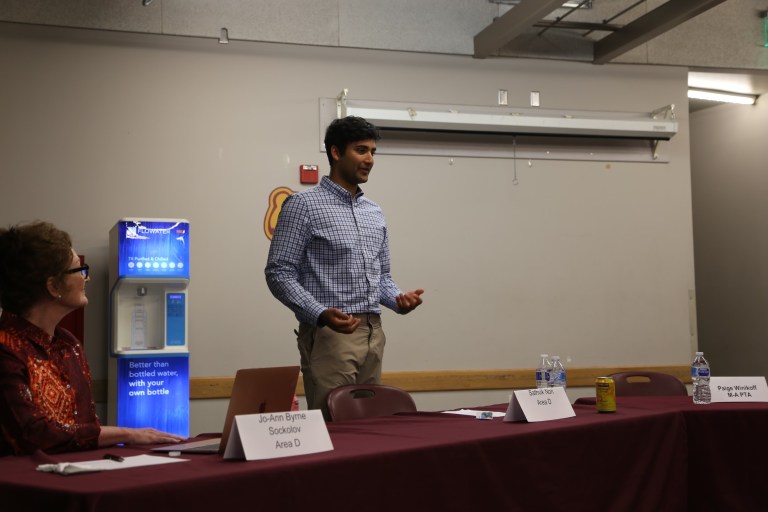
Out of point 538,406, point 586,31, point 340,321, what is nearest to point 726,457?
point 538,406

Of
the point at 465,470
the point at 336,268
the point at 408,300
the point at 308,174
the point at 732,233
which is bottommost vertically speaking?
the point at 465,470

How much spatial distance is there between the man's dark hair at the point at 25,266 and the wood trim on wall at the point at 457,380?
3.12 meters

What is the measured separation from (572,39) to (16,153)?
3784 millimetres

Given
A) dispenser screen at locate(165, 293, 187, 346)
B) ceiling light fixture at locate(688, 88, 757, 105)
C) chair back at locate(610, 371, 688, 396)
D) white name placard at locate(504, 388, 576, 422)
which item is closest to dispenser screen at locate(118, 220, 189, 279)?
dispenser screen at locate(165, 293, 187, 346)

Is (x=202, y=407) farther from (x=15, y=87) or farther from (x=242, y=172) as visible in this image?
(x=15, y=87)

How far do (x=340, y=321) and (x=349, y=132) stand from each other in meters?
0.81

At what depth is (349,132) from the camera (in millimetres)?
3174

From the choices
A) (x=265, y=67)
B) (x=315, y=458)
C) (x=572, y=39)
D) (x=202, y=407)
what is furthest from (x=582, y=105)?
(x=315, y=458)

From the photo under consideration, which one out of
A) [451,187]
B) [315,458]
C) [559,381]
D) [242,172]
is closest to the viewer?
[315,458]

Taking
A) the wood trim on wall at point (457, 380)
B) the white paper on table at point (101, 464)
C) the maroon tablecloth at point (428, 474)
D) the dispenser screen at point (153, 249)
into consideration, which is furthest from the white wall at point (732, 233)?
the white paper on table at point (101, 464)

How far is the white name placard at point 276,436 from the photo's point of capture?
160cm

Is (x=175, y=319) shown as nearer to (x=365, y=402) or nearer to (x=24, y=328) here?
(x=365, y=402)

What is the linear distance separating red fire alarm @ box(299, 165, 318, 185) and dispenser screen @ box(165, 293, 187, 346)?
44.4 inches

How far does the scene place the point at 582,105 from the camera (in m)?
5.96
